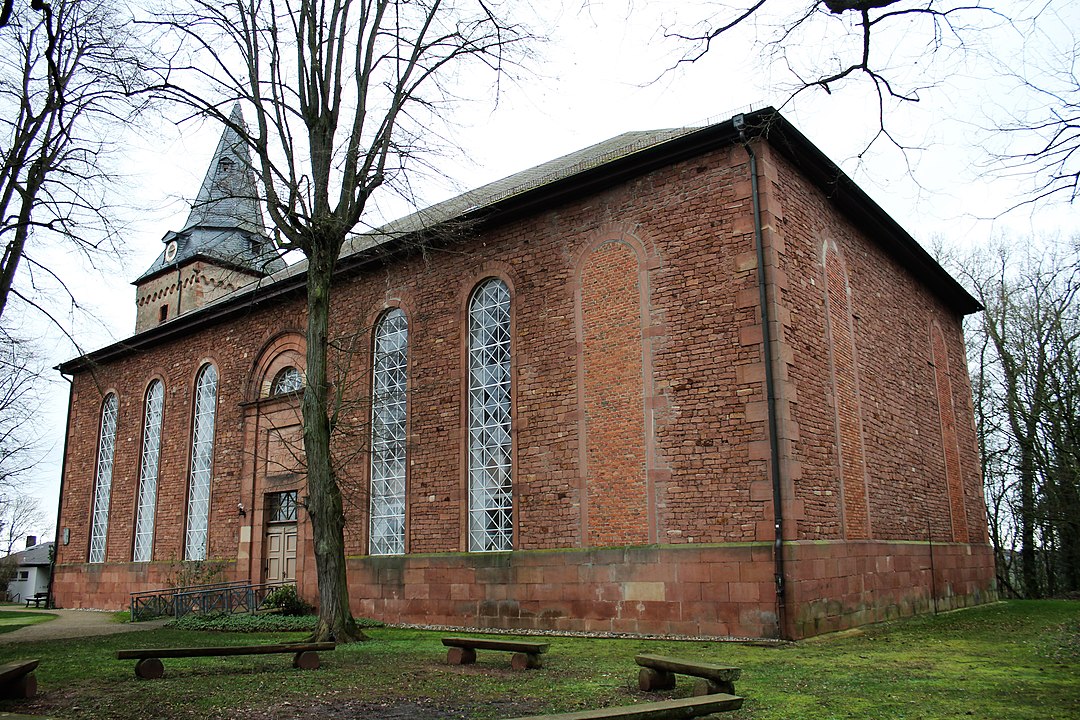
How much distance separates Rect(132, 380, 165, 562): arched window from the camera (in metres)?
23.1

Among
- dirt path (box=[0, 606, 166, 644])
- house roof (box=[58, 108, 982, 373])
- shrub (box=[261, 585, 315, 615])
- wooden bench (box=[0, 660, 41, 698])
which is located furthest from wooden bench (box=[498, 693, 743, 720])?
shrub (box=[261, 585, 315, 615])

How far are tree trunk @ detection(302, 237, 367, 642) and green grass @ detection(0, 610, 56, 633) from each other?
27.6ft

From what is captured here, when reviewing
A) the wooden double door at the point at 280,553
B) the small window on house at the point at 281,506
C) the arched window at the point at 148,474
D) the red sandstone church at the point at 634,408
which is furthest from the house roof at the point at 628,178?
the wooden double door at the point at 280,553

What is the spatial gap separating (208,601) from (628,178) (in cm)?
1234

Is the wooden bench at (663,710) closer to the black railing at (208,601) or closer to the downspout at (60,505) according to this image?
the black railing at (208,601)

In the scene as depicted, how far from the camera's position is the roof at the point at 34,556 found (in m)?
56.9

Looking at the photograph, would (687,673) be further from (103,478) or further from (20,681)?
(103,478)

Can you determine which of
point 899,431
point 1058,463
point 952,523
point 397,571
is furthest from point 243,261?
point 1058,463

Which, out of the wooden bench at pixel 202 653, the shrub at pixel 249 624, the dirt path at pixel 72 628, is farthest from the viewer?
the dirt path at pixel 72 628

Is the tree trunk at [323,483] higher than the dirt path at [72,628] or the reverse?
higher

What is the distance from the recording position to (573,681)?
7.57 m

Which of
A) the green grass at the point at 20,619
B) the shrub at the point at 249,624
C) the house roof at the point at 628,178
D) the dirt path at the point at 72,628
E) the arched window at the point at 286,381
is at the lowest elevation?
the green grass at the point at 20,619

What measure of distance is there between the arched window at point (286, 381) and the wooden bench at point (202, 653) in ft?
37.5

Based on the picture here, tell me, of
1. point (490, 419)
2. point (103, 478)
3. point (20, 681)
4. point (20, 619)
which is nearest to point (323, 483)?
point (490, 419)
